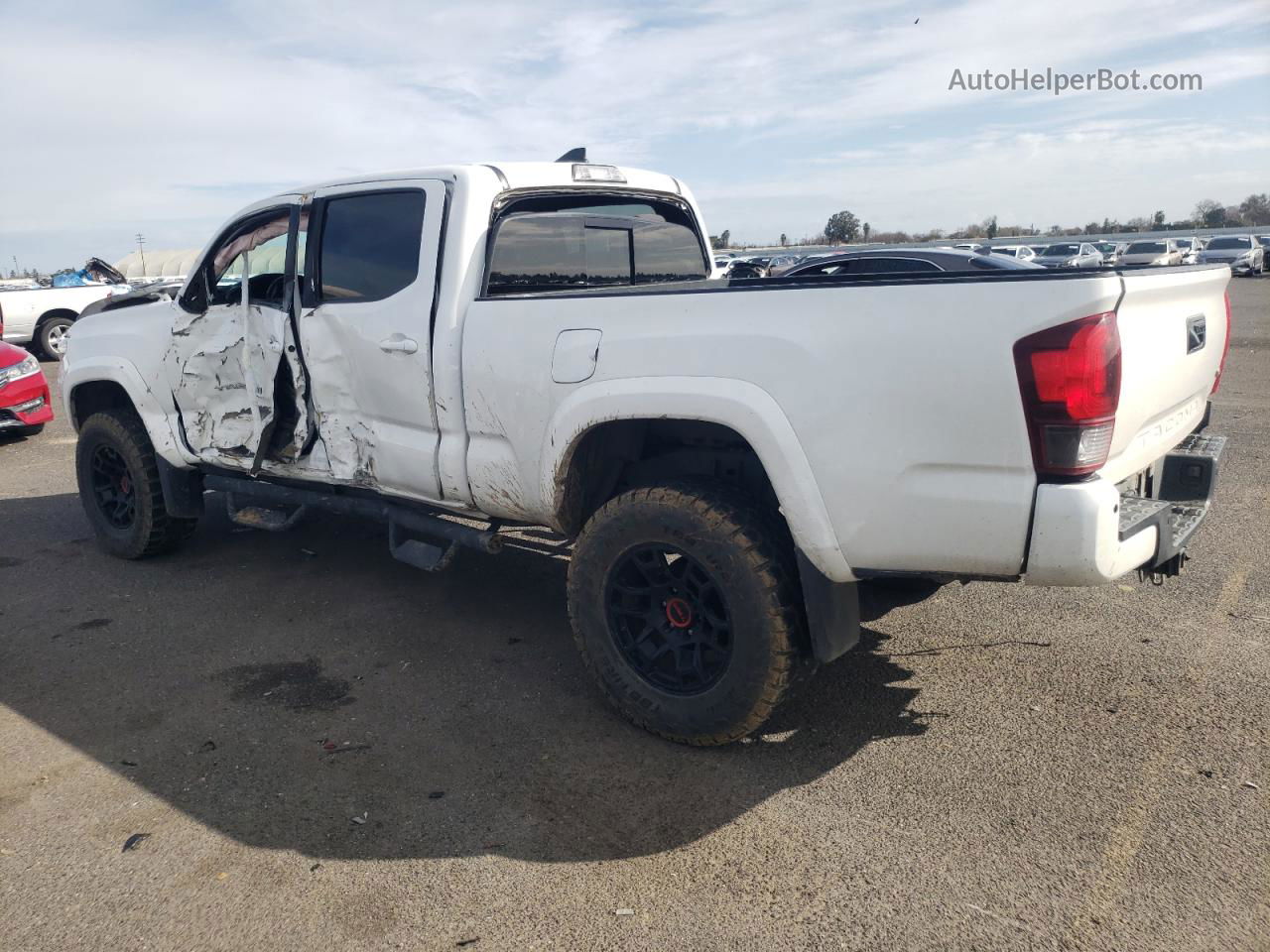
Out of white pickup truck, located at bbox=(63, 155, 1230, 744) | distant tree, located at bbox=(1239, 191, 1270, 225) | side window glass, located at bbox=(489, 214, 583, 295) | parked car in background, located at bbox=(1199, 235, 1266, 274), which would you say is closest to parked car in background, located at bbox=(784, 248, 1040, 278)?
white pickup truck, located at bbox=(63, 155, 1230, 744)

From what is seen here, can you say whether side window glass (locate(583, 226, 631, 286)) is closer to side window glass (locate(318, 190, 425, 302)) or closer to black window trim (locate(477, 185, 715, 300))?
black window trim (locate(477, 185, 715, 300))

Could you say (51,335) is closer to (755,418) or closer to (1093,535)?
(755,418)

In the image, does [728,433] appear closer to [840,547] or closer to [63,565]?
[840,547]

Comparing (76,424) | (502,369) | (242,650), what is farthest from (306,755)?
(76,424)

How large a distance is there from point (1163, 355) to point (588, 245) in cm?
256

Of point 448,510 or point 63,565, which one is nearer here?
point 448,510

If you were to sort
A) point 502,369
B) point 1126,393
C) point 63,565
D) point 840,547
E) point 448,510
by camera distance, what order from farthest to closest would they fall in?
point 63,565 → point 448,510 → point 502,369 → point 840,547 → point 1126,393

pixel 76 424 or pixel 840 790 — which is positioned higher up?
pixel 76 424

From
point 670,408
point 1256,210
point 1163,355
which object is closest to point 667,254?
point 670,408

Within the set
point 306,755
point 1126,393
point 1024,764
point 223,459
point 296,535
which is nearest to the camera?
point 1126,393

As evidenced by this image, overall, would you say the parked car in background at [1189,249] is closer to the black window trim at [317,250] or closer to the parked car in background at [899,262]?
the parked car in background at [899,262]

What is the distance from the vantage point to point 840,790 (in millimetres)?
3197

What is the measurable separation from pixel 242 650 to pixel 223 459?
1140mm

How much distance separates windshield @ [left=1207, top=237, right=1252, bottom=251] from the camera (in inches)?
1576
